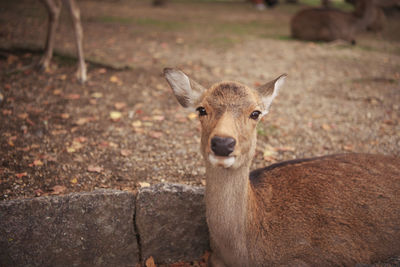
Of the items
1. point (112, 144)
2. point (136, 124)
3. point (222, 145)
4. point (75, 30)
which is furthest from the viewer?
point (75, 30)

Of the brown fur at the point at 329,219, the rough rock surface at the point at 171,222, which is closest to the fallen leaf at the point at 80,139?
the rough rock surface at the point at 171,222

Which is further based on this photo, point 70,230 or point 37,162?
point 37,162

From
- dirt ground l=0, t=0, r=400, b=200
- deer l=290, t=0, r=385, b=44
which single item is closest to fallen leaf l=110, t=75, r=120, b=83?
dirt ground l=0, t=0, r=400, b=200

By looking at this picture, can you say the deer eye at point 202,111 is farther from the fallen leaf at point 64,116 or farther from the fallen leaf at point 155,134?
the fallen leaf at point 64,116

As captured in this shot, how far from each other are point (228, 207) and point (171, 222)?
0.74 meters

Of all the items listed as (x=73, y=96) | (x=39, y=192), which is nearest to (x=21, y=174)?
(x=39, y=192)

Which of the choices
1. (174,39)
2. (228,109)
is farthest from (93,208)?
(174,39)

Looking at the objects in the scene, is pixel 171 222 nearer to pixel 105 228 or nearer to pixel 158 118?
pixel 105 228

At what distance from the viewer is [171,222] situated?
270 centimetres

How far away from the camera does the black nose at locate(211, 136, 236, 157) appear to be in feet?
5.79

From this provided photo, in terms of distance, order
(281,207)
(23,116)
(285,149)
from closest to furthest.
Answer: (281,207) → (285,149) → (23,116)

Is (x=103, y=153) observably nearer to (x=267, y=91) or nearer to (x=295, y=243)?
(x=267, y=91)

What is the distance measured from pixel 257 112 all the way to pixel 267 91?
29cm

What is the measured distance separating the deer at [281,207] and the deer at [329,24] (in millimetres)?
7088
